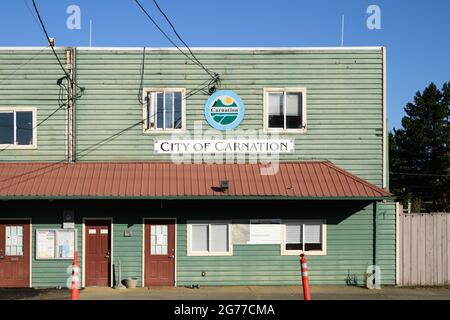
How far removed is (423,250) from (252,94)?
7.17 meters

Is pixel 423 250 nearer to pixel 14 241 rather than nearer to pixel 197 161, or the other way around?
pixel 197 161

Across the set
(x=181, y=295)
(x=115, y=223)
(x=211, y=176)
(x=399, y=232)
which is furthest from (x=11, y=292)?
(x=399, y=232)

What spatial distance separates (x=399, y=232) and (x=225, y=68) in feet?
24.4

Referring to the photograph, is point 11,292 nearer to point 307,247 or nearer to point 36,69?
point 36,69

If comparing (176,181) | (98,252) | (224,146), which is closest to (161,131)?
(176,181)

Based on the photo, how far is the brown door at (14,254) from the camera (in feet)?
57.4

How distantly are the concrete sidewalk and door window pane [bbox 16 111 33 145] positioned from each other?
5.03 metres

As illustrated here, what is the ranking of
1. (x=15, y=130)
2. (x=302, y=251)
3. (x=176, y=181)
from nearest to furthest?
(x=176, y=181) < (x=302, y=251) < (x=15, y=130)

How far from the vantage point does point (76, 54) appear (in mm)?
18281

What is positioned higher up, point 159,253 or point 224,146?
point 224,146

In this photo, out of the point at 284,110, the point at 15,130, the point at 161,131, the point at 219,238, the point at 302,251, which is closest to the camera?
the point at 219,238

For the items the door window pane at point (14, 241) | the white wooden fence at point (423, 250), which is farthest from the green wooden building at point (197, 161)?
the white wooden fence at point (423, 250)

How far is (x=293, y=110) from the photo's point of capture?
18609mm

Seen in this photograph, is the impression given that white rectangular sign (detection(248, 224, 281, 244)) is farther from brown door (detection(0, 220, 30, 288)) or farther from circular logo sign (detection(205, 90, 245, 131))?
brown door (detection(0, 220, 30, 288))
